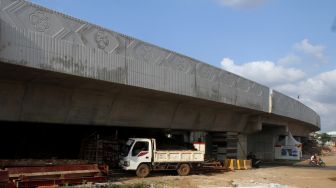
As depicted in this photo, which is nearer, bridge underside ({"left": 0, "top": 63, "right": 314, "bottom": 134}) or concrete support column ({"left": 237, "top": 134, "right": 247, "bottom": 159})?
bridge underside ({"left": 0, "top": 63, "right": 314, "bottom": 134})

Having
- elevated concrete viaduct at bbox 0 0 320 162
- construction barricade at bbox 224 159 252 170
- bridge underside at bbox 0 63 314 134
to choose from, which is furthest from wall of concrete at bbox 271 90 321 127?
elevated concrete viaduct at bbox 0 0 320 162

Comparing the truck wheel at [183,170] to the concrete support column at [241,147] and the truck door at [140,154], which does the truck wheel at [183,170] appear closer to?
the truck door at [140,154]

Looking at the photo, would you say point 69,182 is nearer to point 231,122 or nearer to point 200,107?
point 200,107

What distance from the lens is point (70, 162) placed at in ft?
66.1

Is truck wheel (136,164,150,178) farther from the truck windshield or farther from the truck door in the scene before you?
the truck windshield

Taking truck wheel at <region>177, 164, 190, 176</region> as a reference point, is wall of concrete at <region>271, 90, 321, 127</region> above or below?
above

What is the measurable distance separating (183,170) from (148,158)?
2950mm

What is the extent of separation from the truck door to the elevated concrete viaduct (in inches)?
46.7

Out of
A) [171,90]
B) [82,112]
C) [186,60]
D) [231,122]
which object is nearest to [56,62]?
[82,112]

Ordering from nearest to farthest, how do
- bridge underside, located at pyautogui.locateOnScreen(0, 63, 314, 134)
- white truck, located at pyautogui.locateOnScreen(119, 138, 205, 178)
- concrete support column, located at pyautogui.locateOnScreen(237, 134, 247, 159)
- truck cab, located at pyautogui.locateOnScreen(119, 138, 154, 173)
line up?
bridge underside, located at pyautogui.locateOnScreen(0, 63, 314, 134), truck cab, located at pyautogui.locateOnScreen(119, 138, 154, 173), white truck, located at pyautogui.locateOnScreen(119, 138, 205, 178), concrete support column, located at pyautogui.locateOnScreen(237, 134, 247, 159)

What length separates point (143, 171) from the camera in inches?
963

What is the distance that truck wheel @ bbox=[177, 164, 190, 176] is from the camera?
1046 inches

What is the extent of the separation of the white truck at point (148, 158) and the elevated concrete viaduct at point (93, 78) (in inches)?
49.0

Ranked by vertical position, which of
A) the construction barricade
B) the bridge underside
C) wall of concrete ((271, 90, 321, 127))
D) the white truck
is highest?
wall of concrete ((271, 90, 321, 127))
